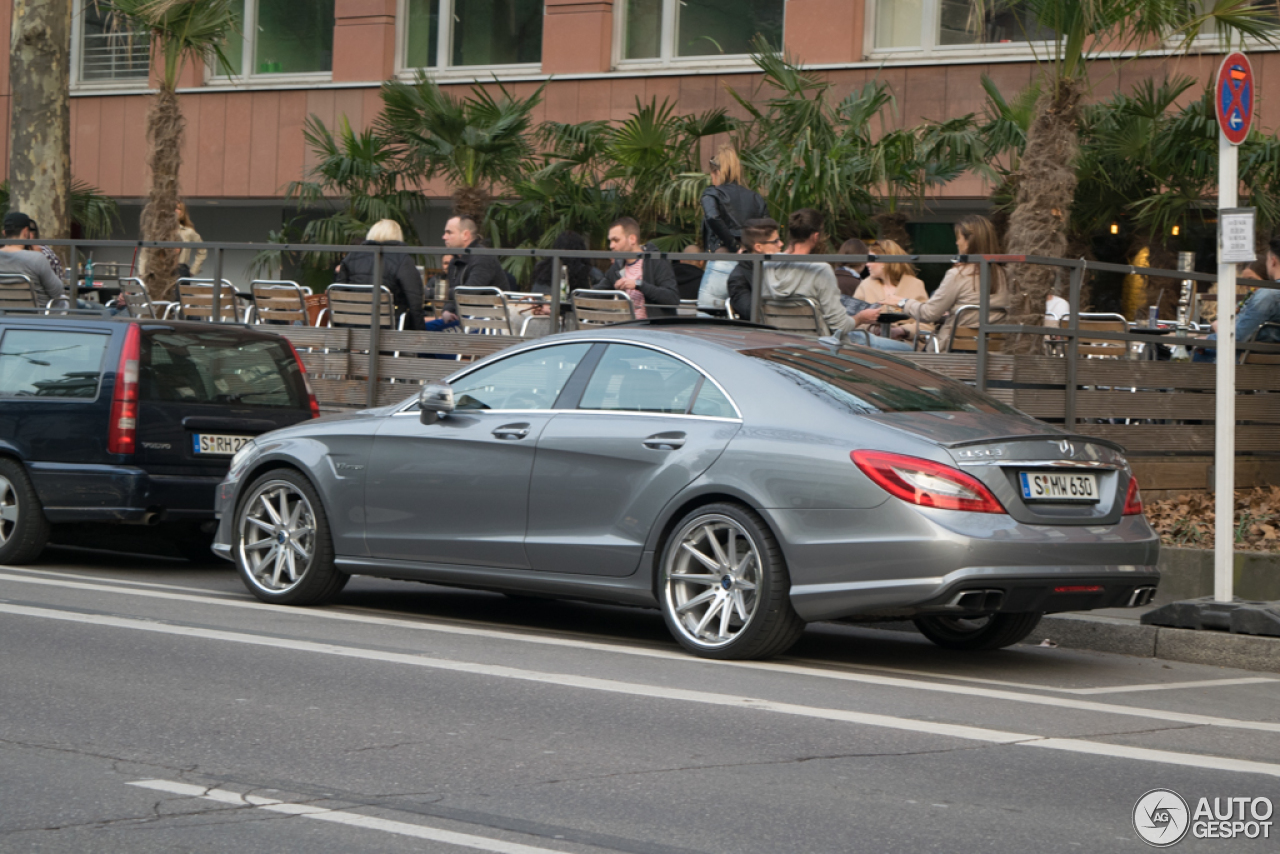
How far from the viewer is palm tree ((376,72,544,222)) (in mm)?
20078

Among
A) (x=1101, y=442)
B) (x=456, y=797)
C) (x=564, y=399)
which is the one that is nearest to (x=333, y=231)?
(x=564, y=399)

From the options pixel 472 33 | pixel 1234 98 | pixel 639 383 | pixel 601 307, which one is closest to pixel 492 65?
pixel 472 33

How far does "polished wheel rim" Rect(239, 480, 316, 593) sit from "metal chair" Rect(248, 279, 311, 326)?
220 inches

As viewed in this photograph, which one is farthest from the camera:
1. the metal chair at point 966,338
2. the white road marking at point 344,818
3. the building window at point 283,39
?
the building window at point 283,39

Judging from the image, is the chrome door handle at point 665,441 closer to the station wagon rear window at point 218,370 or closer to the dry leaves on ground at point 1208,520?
the dry leaves on ground at point 1208,520

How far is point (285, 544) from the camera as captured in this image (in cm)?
936

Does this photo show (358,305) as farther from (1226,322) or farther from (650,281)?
(1226,322)

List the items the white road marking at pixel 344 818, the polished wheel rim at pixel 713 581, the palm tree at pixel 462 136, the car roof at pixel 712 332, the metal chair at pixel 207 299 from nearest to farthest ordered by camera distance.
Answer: the white road marking at pixel 344 818, the polished wheel rim at pixel 713 581, the car roof at pixel 712 332, the metal chair at pixel 207 299, the palm tree at pixel 462 136

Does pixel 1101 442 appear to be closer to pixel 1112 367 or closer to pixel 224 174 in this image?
pixel 1112 367

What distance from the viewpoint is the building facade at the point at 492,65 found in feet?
69.3

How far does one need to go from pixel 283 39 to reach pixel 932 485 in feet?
70.9

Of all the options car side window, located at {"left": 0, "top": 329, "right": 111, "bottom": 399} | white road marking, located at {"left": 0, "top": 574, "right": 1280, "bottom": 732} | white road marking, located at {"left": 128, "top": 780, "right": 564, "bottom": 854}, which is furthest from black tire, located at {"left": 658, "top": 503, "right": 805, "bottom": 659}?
car side window, located at {"left": 0, "top": 329, "right": 111, "bottom": 399}

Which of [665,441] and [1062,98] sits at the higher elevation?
[1062,98]

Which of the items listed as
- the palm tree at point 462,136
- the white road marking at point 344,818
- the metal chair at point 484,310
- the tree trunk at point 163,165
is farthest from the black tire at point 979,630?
the palm tree at point 462,136
